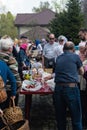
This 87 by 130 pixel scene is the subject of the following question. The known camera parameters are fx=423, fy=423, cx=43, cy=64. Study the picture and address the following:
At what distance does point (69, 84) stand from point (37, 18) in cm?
8665

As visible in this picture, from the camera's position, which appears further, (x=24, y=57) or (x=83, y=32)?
(x=24, y=57)

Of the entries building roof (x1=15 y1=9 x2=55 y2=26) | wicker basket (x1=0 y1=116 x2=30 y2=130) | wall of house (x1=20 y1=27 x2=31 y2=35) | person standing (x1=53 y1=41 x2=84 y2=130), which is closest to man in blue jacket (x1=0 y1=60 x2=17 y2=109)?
wicker basket (x1=0 y1=116 x2=30 y2=130)

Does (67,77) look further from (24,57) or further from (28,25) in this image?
(28,25)

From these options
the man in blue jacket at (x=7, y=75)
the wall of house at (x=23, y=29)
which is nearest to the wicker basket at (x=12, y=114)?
the man in blue jacket at (x=7, y=75)

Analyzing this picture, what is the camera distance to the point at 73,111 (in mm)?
7055

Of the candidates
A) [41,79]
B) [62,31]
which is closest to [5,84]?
[41,79]

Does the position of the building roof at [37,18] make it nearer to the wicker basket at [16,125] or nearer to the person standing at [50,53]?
the person standing at [50,53]

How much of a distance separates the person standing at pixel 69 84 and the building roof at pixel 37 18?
8198cm

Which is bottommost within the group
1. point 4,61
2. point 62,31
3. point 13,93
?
point 62,31

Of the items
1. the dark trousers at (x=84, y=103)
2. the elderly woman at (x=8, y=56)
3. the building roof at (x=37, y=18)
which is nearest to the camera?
the elderly woman at (x=8, y=56)

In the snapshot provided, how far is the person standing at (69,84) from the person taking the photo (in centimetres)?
699

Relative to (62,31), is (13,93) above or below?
above

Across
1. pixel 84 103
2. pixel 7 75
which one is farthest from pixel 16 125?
pixel 84 103

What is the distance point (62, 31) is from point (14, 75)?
78.8 ft
